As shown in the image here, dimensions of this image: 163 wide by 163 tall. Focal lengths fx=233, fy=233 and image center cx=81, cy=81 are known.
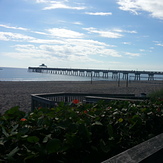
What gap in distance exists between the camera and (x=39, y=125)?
1.87m

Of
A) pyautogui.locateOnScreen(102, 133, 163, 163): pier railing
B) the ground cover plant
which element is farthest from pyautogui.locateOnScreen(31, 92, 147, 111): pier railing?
pyautogui.locateOnScreen(102, 133, 163, 163): pier railing

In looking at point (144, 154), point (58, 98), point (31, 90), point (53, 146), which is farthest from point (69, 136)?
point (31, 90)

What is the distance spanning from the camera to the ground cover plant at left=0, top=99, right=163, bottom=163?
1489 millimetres

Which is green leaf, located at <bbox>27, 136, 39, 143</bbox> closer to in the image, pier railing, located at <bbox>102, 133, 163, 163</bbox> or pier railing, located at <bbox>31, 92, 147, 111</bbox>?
Answer: pier railing, located at <bbox>102, 133, 163, 163</bbox>

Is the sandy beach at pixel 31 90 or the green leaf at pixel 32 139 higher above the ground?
the green leaf at pixel 32 139

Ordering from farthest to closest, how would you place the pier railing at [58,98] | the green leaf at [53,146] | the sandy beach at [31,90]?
1. the sandy beach at [31,90]
2. the pier railing at [58,98]
3. the green leaf at [53,146]

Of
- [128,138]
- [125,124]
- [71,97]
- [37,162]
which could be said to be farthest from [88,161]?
[71,97]

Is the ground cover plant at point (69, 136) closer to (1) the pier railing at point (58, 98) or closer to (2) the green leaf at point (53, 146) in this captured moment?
(2) the green leaf at point (53, 146)

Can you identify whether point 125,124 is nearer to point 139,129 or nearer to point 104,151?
point 139,129

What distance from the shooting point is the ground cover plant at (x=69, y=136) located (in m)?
1.49

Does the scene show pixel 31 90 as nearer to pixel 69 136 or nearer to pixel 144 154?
pixel 69 136

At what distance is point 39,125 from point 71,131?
10.3 inches

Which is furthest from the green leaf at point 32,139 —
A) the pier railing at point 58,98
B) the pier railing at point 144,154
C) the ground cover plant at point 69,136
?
the pier railing at point 58,98

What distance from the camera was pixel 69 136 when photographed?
1.68 meters
